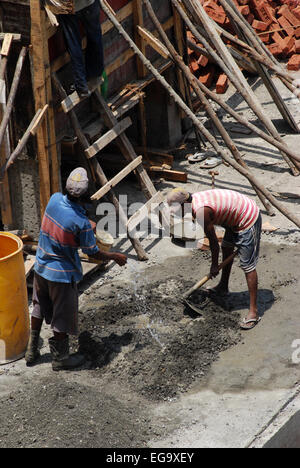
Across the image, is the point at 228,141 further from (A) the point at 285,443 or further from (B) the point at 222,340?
(A) the point at 285,443

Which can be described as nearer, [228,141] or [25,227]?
[25,227]

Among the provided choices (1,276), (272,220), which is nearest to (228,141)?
(272,220)

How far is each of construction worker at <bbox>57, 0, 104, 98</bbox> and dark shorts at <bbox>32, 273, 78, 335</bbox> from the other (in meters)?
2.54

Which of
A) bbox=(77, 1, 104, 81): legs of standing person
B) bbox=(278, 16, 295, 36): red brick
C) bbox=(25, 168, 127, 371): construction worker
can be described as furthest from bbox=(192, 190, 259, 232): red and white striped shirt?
bbox=(278, 16, 295, 36): red brick

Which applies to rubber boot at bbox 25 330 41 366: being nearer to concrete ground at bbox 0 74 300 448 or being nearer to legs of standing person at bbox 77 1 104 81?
concrete ground at bbox 0 74 300 448

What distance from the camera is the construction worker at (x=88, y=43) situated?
8555 mm

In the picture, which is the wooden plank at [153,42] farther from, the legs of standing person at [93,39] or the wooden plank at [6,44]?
the wooden plank at [6,44]

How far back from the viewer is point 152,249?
9.87 metres

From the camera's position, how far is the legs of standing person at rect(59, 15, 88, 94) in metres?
8.55

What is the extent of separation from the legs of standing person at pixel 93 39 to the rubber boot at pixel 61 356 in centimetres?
321

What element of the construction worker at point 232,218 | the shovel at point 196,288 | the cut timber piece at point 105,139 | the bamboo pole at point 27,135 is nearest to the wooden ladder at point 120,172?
the cut timber piece at point 105,139

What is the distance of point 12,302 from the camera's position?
7.64 metres

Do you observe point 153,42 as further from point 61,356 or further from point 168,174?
point 61,356

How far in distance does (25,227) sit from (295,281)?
10.4 feet
